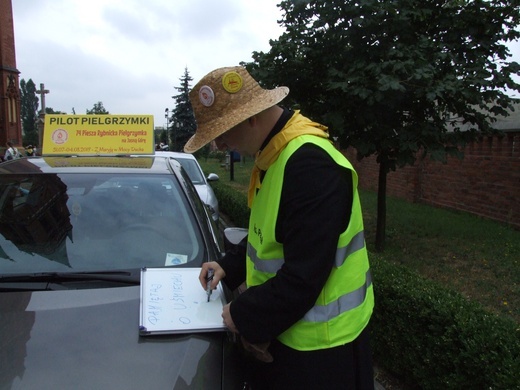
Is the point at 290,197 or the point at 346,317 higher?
the point at 290,197

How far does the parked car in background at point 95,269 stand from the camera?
1.63 m

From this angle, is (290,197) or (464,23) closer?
(290,197)

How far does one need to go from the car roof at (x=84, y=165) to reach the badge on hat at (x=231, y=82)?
165 centimetres

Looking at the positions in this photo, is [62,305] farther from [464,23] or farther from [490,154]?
[490,154]

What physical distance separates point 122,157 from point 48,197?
1032 millimetres

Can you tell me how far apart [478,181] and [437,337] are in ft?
20.1

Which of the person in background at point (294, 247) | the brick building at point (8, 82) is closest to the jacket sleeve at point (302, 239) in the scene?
the person in background at point (294, 247)

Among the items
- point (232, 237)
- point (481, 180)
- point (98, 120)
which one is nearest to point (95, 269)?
point (232, 237)

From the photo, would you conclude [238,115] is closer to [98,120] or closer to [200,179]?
[98,120]

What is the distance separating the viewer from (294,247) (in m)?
1.35

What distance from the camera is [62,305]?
1.94 m

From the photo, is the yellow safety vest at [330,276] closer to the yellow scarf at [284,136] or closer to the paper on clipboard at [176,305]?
the yellow scarf at [284,136]

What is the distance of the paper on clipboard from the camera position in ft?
5.82

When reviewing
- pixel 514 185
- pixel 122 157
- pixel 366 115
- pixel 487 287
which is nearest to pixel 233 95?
pixel 122 157
